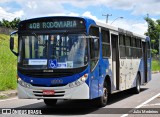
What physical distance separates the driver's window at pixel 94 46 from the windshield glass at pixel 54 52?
36 cm

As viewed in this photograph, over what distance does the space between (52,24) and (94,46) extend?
148cm

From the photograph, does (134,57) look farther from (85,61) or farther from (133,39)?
(85,61)

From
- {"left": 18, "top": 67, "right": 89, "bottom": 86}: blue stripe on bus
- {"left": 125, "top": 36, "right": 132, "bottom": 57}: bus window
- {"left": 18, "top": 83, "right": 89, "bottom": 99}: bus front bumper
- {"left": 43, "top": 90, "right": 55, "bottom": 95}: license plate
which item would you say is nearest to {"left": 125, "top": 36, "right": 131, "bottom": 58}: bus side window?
{"left": 125, "top": 36, "right": 132, "bottom": 57}: bus window

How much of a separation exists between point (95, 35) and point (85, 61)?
1.27 m

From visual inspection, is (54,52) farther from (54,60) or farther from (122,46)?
(122,46)

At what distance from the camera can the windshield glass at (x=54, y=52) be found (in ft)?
38.4

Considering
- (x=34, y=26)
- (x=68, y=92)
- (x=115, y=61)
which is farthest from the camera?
(x=115, y=61)

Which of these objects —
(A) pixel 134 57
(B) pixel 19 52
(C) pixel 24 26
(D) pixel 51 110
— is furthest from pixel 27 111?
(A) pixel 134 57

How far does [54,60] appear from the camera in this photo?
1179 centimetres

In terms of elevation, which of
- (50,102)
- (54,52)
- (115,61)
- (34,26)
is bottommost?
(50,102)

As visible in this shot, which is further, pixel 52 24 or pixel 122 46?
pixel 122 46

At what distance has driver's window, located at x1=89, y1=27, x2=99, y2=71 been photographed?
39.8 ft

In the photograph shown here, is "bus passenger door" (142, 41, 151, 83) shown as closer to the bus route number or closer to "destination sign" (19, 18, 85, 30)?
"destination sign" (19, 18, 85, 30)

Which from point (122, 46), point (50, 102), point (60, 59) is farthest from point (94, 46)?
point (122, 46)
